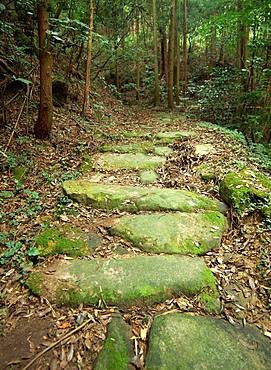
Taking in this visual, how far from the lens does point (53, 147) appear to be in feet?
17.5

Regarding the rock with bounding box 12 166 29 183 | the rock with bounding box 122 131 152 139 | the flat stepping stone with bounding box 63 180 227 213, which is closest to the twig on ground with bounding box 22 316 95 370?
the flat stepping stone with bounding box 63 180 227 213

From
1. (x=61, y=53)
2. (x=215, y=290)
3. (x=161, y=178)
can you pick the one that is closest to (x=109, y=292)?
(x=215, y=290)

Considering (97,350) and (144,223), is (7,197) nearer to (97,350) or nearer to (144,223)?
(144,223)

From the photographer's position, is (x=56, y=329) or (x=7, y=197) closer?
(x=56, y=329)

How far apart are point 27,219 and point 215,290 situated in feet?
7.41

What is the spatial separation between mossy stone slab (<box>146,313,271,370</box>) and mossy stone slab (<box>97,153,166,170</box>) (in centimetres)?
315

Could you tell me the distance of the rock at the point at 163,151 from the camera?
219 inches

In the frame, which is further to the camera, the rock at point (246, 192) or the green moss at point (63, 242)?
the rock at point (246, 192)

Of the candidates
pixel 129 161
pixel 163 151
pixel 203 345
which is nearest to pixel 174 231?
pixel 203 345

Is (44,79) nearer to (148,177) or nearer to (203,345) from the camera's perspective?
(148,177)

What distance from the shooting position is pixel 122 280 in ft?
7.70

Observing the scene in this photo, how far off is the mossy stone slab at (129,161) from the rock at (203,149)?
0.69 meters

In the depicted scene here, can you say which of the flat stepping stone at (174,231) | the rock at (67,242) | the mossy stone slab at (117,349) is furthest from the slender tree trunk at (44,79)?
the mossy stone slab at (117,349)

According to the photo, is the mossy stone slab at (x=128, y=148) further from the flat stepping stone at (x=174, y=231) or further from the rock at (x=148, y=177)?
the flat stepping stone at (x=174, y=231)
